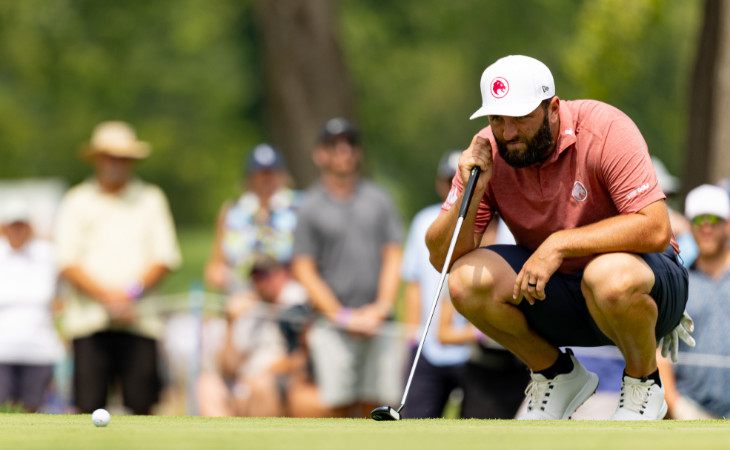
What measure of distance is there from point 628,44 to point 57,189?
56.9 ft

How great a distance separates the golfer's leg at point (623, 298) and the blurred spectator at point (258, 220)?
411 centimetres

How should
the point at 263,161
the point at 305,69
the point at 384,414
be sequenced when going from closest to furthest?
the point at 384,414 < the point at 263,161 < the point at 305,69

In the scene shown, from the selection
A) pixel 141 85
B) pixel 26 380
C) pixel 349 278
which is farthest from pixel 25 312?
pixel 141 85

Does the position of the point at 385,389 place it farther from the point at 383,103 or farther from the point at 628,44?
the point at 383,103

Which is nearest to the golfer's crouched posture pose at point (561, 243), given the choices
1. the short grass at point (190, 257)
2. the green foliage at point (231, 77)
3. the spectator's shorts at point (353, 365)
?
the spectator's shorts at point (353, 365)

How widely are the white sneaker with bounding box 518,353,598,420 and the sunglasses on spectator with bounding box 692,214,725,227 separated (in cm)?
207

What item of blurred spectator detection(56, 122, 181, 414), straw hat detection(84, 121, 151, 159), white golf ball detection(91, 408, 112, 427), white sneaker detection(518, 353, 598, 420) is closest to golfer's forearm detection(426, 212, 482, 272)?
white sneaker detection(518, 353, 598, 420)

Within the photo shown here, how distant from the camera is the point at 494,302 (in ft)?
18.1

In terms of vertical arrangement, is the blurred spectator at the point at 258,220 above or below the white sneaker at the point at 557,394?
above

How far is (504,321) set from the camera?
558cm

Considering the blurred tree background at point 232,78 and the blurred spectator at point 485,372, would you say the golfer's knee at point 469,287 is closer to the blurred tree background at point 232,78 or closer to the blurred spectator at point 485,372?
the blurred spectator at point 485,372

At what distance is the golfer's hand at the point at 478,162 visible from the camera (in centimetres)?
543

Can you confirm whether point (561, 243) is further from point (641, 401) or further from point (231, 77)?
point (231, 77)

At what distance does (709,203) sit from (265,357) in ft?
11.0
